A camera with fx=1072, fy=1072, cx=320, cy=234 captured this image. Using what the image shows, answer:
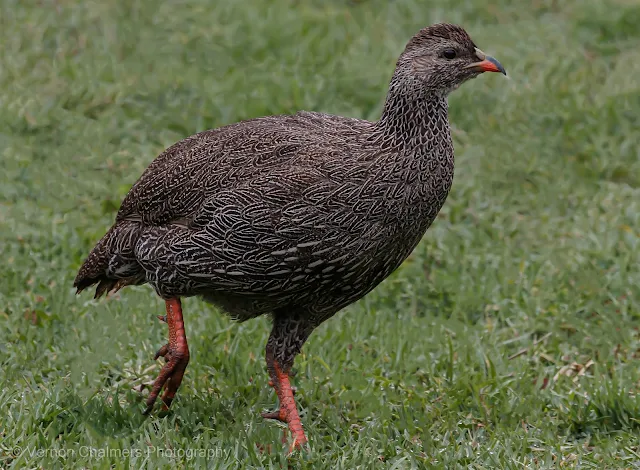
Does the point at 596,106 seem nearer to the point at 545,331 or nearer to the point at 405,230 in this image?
the point at 545,331

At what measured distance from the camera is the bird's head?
487cm

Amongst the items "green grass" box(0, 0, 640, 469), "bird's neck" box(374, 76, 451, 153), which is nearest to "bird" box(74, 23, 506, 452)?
"bird's neck" box(374, 76, 451, 153)

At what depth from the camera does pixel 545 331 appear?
20.8 ft

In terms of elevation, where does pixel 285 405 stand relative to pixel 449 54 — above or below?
below

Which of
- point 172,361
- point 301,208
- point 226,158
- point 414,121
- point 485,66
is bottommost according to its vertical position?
point 172,361

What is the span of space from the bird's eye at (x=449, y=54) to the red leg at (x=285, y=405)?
1.68 meters

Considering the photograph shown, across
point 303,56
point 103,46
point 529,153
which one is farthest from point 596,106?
point 103,46

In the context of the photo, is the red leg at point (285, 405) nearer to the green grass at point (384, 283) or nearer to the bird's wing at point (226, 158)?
the green grass at point (384, 283)

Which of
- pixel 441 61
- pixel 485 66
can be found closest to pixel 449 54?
pixel 441 61

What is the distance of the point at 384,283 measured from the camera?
6879mm

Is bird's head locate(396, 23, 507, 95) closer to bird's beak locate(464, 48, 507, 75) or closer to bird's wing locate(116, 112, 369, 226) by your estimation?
bird's beak locate(464, 48, 507, 75)

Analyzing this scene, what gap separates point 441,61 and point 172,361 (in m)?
1.95

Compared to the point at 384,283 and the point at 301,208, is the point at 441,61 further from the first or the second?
the point at 384,283

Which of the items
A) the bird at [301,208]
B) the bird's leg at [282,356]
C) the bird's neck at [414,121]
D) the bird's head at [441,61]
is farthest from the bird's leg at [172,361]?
the bird's head at [441,61]
